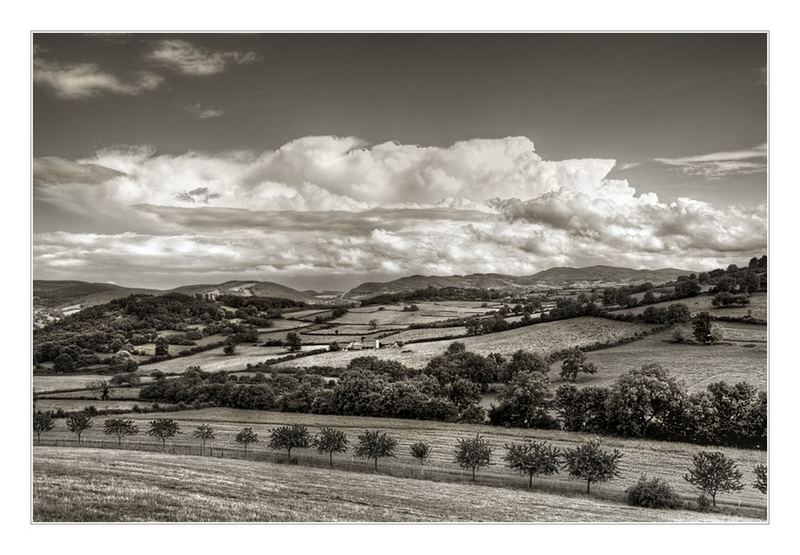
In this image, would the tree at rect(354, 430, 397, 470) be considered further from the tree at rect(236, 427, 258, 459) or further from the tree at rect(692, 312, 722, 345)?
the tree at rect(692, 312, 722, 345)

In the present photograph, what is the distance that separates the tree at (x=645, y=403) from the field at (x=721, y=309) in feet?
5.68

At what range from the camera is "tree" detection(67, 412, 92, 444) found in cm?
1224

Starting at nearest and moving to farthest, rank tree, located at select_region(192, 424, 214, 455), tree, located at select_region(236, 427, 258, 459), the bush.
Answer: the bush, tree, located at select_region(236, 427, 258, 459), tree, located at select_region(192, 424, 214, 455)

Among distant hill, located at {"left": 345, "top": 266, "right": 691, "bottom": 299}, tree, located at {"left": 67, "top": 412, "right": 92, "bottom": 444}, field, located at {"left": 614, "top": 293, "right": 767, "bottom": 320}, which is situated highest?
distant hill, located at {"left": 345, "top": 266, "right": 691, "bottom": 299}

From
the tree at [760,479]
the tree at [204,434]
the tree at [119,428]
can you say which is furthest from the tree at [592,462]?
the tree at [119,428]

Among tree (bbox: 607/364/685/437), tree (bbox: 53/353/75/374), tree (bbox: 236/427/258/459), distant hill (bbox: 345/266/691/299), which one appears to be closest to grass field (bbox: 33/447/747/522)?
tree (bbox: 236/427/258/459)

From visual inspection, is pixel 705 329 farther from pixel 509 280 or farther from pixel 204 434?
pixel 204 434

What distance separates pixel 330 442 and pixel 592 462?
576cm

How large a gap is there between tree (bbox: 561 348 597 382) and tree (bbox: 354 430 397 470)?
442cm

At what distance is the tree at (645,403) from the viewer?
1173 cm

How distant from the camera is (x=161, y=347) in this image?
13.2m

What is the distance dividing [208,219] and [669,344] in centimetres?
1153

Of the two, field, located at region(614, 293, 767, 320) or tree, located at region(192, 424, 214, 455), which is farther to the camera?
tree, located at region(192, 424, 214, 455)

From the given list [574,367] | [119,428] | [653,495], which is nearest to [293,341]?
[119,428]
